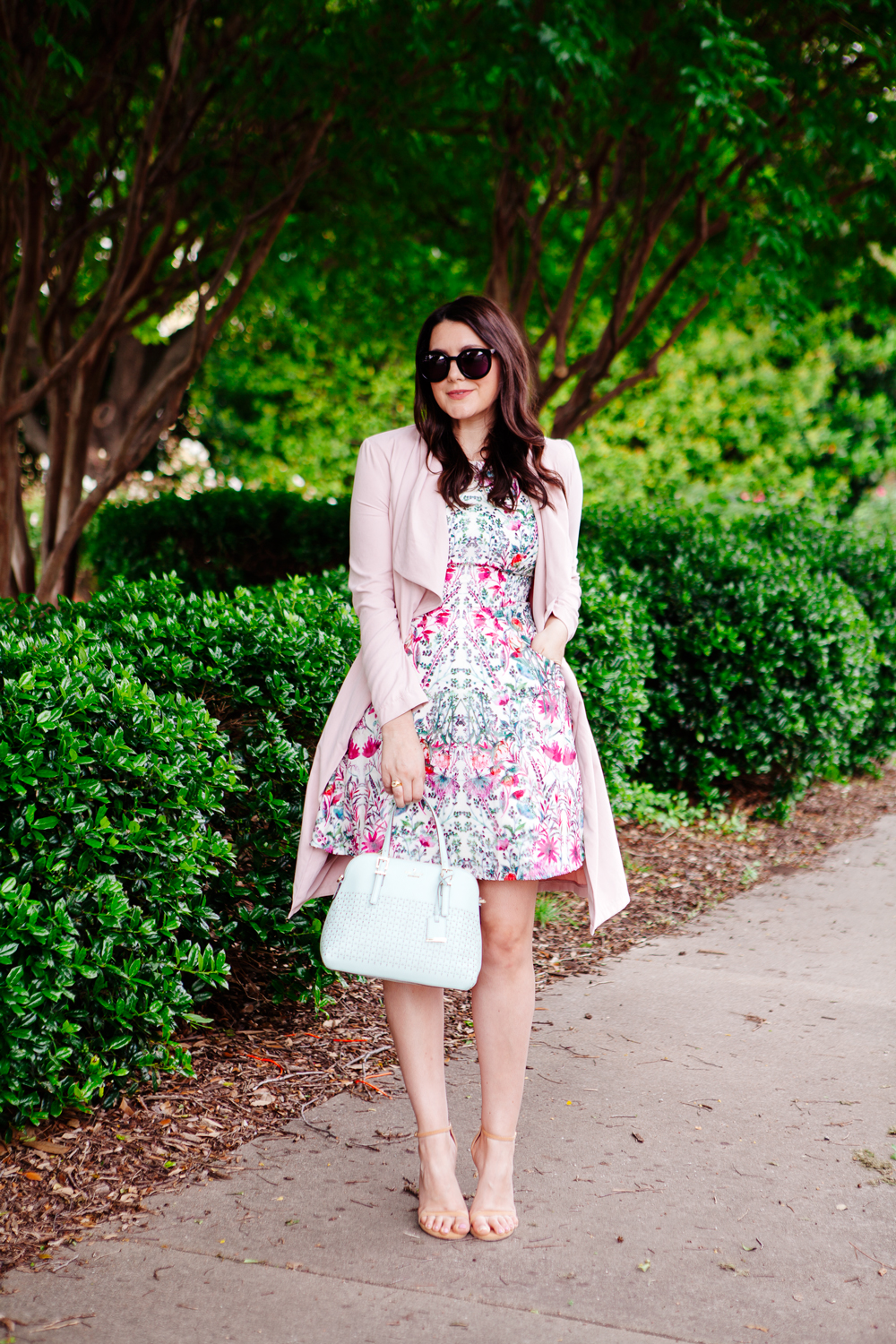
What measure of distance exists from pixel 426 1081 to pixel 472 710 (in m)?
0.85

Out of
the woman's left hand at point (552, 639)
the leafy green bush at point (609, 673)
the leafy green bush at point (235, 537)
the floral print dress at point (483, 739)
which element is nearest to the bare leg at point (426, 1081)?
the floral print dress at point (483, 739)

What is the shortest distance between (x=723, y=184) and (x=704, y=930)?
18.8ft

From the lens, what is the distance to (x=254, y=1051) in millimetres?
3410

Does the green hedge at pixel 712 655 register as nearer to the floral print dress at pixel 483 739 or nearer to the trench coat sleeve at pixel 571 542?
the trench coat sleeve at pixel 571 542

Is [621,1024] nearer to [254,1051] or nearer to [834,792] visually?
[254,1051]

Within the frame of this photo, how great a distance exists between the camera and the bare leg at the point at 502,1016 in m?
2.57

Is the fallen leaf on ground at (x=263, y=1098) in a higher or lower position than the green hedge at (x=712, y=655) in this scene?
lower

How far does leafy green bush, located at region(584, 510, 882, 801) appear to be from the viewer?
6137 millimetres

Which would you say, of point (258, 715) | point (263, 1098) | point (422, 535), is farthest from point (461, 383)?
point (263, 1098)

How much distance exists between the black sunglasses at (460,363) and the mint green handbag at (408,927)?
1119 millimetres

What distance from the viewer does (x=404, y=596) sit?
8.58 ft

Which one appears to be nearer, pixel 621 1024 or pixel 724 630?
pixel 621 1024

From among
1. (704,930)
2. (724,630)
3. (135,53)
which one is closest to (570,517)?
(704,930)

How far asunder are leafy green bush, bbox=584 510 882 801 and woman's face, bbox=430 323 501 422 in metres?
→ 3.39
